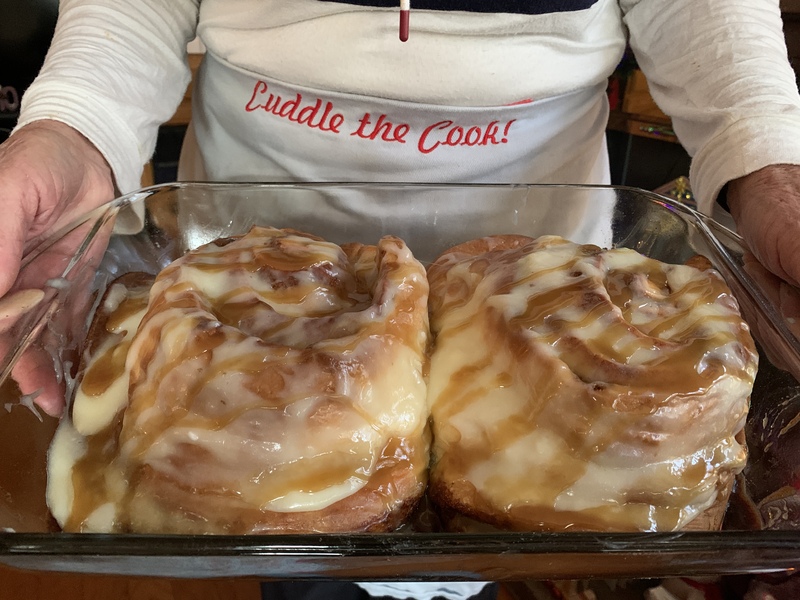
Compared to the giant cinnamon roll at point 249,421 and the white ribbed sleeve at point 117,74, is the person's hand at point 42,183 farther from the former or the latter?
the giant cinnamon roll at point 249,421

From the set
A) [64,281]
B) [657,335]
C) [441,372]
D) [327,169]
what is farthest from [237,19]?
[657,335]

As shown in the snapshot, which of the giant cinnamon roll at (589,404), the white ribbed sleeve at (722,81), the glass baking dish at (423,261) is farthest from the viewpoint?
the white ribbed sleeve at (722,81)

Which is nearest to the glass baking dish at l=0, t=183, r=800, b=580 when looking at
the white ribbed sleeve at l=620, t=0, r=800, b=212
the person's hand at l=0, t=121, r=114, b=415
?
the person's hand at l=0, t=121, r=114, b=415

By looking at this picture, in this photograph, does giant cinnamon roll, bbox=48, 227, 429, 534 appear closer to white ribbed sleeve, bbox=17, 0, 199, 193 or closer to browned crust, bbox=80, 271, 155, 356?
browned crust, bbox=80, 271, 155, 356

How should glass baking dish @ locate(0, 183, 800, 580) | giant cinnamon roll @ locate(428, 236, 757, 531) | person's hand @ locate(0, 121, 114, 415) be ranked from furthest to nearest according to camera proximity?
person's hand @ locate(0, 121, 114, 415) < giant cinnamon roll @ locate(428, 236, 757, 531) < glass baking dish @ locate(0, 183, 800, 580)

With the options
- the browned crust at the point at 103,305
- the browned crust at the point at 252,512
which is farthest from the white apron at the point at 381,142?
the browned crust at the point at 252,512

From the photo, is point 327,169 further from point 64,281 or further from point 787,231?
point 787,231
